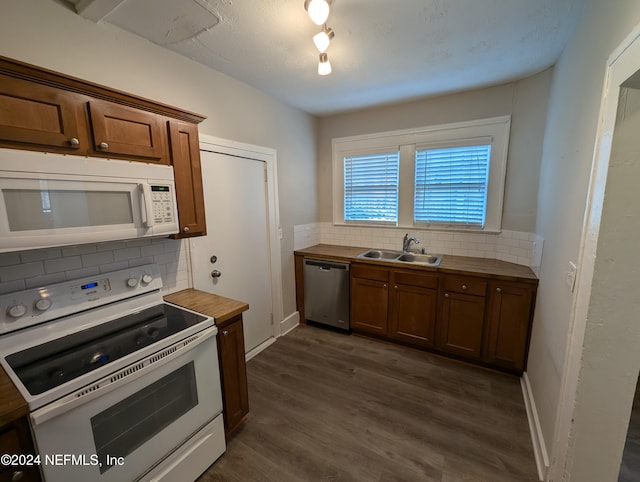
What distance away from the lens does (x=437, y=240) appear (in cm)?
306

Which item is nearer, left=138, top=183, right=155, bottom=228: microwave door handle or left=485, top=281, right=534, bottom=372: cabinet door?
left=138, top=183, right=155, bottom=228: microwave door handle

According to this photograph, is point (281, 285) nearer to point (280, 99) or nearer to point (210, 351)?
point (210, 351)

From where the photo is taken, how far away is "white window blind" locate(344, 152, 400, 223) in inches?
129

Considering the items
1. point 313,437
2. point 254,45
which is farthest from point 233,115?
point 313,437

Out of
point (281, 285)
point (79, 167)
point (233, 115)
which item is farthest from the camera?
point (281, 285)

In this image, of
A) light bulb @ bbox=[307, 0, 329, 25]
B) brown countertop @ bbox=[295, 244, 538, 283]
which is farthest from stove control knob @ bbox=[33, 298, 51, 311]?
brown countertop @ bbox=[295, 244, 538, 283]

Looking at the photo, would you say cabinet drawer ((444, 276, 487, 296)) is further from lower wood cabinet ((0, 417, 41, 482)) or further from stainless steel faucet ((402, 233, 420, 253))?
lower wood cabinet ((0, 417, 41, 482))

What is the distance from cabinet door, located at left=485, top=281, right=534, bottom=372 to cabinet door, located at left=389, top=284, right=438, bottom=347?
1.61 feet

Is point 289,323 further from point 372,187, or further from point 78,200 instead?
point 78,200

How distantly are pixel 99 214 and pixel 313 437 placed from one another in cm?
188

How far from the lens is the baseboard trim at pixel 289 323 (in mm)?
3152

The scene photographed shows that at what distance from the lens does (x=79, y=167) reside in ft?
4.02

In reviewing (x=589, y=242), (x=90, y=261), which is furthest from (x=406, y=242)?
(x=90, y=261)

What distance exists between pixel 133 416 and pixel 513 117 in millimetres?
3652
